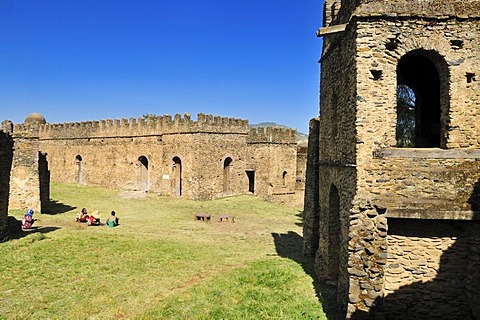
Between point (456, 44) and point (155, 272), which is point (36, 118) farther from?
point (456, 44)

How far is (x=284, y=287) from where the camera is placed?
8531 millimetres

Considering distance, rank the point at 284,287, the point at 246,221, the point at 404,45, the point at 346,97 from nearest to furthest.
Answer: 1. the point at 404,45
2. the point at 346,97
3. the point at 284,287
4. the point at 246,221

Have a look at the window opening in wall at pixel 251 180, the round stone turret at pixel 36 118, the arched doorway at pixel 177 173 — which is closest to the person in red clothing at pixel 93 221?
the arched doorway at pixel 177 173

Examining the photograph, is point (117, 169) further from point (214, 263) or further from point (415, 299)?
point (415, 299)

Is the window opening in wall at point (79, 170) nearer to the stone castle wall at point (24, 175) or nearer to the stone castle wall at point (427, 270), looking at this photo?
the stone castle wall at point (24, 175)

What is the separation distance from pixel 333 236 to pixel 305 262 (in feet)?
7.00

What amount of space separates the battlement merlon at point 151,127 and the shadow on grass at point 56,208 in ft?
14.6

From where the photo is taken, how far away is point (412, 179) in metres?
6.88

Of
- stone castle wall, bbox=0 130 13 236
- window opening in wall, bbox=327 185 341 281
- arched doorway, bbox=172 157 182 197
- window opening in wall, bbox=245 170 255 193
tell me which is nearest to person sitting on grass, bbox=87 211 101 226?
stone castle wall, bbox=0 130 13 236

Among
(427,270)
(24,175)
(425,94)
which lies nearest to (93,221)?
(24,175)

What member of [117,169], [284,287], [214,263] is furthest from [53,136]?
[284,287]

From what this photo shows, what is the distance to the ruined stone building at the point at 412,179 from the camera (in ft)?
21.5

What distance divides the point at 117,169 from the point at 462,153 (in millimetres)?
26199

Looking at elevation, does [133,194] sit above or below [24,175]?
below
